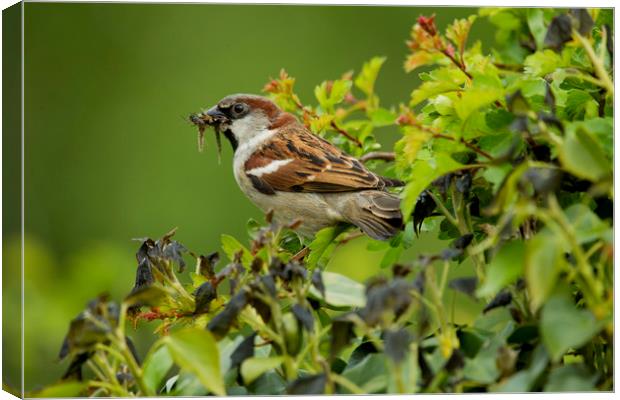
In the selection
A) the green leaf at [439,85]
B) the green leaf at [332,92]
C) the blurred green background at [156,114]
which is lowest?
the blurred green background at [156,114]

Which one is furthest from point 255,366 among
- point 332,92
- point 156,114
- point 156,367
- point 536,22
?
point 156,114

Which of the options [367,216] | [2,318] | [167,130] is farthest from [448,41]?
[167,130]

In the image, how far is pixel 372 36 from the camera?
3.74 m

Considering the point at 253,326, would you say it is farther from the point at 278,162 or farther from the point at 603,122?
the point at 278,162

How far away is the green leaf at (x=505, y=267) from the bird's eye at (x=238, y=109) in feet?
6.30

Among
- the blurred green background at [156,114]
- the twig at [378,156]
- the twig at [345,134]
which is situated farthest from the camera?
the blurred green background at [156,114]

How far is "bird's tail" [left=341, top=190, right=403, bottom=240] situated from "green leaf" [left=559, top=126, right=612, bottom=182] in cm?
79

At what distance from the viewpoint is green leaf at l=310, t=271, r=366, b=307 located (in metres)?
1.48

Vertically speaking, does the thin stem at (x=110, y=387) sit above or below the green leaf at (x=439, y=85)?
below

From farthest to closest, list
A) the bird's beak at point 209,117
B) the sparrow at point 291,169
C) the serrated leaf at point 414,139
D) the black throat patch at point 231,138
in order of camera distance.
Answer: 1. the black throat patch at point 231,138
2. the bird's beak at point 209,117
3. the sparrow at point 291,169
4. the serrated leaf at point 414,139

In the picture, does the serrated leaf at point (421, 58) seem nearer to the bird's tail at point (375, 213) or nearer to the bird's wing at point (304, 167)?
the bird's tail at point (375, 213)

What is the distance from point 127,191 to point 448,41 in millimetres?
2641

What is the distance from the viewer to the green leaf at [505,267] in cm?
130

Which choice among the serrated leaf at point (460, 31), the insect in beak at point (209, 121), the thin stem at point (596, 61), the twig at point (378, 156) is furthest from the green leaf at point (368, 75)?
the thin stem at point (596, 61)
